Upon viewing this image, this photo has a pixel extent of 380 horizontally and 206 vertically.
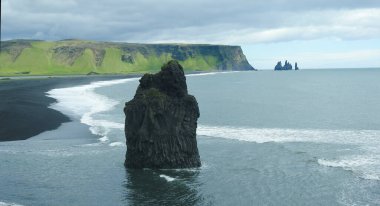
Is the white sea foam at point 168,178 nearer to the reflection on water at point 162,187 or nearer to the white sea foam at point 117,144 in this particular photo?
the reflection on water at point 162,187

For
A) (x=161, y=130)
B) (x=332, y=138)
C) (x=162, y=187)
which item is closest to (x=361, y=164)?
(x=332, y=138)

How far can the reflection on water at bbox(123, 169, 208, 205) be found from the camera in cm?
4081

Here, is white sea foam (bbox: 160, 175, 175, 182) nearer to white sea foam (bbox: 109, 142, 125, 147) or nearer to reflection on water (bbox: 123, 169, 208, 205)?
reflection on water (bbox: 123, 169, 208, 205)

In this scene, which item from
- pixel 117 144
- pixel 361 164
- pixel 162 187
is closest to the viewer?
pixel 162 187

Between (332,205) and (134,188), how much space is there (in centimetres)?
1688

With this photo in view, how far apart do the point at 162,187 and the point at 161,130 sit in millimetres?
8472

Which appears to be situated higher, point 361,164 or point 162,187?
point 361,164

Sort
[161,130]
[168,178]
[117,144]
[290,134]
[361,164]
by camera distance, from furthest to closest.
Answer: [290,134] < [117,144] < [361,164] < [161,130] < [168,178]

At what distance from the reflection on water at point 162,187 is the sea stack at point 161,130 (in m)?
1.48

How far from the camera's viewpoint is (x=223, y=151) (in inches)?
2363

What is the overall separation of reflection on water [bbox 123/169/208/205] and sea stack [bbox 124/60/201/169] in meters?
1.48

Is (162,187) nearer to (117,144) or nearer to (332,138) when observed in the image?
(117,144)

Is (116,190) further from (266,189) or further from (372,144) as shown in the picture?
(372,144)

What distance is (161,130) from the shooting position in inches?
2034
